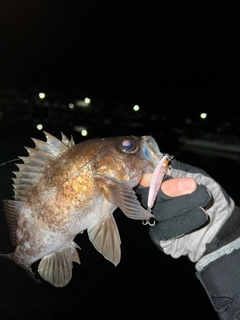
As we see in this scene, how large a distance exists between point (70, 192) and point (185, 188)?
73 cm

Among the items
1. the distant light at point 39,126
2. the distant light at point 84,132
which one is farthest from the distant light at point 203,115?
the distant light at point 39,126

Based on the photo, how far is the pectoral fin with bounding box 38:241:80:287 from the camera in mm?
2137

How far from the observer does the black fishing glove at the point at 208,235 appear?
1787 millimetres

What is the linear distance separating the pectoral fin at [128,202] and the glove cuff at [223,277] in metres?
0.51

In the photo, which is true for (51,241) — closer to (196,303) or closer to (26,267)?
(26,267)

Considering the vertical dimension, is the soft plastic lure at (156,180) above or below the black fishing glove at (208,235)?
above

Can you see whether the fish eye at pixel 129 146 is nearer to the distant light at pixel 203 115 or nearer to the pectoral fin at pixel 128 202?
the pectoral fin at pixel 128 202

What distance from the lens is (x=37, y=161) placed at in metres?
2.08

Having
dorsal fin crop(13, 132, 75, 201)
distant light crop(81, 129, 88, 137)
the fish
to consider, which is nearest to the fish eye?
the fish

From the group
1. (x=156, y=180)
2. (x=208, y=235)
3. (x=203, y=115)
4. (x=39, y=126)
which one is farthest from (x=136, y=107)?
(x=156, y=180)

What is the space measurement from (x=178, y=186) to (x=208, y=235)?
472 millimetres

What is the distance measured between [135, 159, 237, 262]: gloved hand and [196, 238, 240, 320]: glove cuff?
0.10 meters

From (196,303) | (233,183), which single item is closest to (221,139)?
(233,183)

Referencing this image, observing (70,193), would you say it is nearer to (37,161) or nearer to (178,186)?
(37,161)
